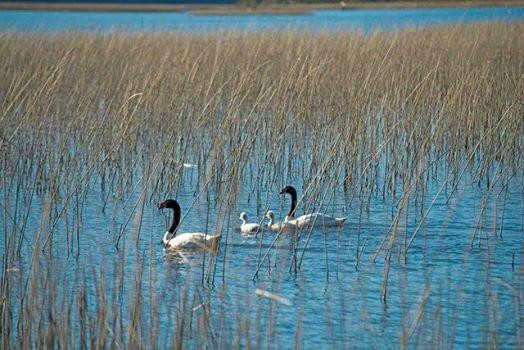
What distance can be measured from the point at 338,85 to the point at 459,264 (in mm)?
3684

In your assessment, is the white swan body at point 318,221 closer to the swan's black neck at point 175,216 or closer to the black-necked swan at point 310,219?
the black-necked swan at point 310,219

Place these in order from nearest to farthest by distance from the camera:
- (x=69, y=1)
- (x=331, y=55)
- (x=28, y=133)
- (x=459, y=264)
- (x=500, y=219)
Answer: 1. (x=459, y=264)
2. (x=500, y=219)
3. (x=28, y=133)
4. (x=331, y=55)
5. (x=69, y=1)

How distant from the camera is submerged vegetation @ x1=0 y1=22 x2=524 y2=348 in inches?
212

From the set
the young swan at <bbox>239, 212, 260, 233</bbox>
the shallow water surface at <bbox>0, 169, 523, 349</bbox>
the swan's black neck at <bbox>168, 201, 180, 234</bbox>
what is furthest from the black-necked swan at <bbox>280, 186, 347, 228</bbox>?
the swan's black neck at <bbox>168, 201, 180, 234</bbox>

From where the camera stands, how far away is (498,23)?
16156 mm

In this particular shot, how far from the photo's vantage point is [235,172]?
6.63 m

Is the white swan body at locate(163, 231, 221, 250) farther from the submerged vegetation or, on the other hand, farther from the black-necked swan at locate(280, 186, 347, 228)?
the black-necked swan at locate(280, 186, 347, 228)

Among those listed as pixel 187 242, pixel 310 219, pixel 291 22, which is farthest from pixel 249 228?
pixel 291 22

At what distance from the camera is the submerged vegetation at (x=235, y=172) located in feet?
17.7

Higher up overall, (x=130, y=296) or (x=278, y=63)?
(x=278, y=63)

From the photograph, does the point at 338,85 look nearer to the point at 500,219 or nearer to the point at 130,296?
the point at 500,219

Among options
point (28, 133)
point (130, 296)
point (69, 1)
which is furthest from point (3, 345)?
point (69, 1)

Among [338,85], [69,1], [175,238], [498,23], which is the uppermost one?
[69,1]

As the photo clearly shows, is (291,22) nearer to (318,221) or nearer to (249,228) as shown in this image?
(249,228)
